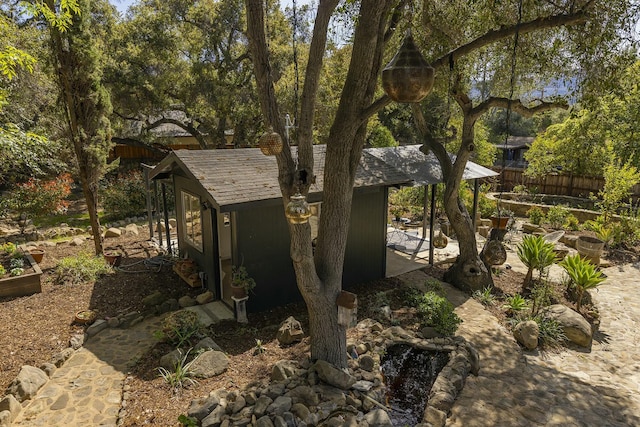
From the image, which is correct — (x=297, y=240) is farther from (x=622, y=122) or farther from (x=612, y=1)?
(x=622, y=122)

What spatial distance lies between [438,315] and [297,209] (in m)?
4.03

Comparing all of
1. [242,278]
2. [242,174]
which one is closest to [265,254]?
[242,278]

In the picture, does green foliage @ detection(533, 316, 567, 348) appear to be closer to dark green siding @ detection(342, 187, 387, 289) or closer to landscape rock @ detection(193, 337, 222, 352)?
dark green siding @ detection(342, 187, 387, 289)

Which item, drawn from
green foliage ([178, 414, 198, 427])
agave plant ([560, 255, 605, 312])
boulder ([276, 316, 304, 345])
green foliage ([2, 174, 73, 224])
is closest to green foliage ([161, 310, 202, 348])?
boulder ([276, 316, 304, 345])

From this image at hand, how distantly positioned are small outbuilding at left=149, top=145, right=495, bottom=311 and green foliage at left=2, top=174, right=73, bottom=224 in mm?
4565

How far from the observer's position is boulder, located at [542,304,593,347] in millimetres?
7352

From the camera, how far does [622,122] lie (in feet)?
57.6

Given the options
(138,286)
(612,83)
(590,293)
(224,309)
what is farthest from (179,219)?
(590,293)

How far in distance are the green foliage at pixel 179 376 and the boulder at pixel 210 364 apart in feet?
0.28

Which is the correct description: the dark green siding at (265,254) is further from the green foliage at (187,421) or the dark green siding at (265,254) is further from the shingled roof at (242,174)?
the green foliage at (187,421)

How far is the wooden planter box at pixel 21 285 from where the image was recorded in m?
7.95

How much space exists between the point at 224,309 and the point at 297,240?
3696 mm

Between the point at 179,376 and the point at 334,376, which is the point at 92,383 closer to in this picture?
the point at 179,376

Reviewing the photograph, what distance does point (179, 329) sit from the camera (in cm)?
647
